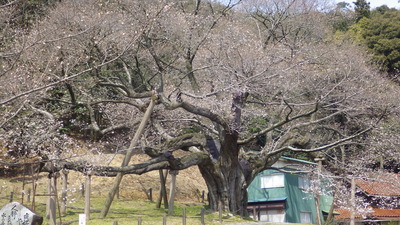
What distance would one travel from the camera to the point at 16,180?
24.2 meters

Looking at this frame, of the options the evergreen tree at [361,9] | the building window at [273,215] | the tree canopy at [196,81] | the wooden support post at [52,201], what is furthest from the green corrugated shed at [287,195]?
the evergreen tree at [361,9]

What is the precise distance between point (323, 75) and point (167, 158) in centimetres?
1050

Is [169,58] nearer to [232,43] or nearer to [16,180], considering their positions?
[232,43]

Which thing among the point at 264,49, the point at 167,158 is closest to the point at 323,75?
the point at 264,49

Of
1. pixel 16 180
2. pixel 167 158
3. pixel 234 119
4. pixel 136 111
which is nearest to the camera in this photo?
pixel 167 158

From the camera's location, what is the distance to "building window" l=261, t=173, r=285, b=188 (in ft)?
89.4

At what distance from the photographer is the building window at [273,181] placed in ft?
89.4

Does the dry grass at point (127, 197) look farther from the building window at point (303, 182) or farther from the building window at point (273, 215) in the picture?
the building window at point (303, 182)

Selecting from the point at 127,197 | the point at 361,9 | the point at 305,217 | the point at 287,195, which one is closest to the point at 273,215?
the point at 287,195

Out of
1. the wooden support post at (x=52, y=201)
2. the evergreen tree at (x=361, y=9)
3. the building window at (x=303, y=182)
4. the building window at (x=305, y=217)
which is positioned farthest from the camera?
the evergreen tree at (x=361, y=9)

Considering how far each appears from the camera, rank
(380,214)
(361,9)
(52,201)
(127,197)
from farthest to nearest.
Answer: (361,9) < (380,214) < (127,197) < (52,201)

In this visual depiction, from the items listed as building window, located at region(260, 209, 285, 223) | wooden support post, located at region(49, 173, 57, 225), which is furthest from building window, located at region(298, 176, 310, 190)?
wooden support post, located at region(49, 173, 57, 225)

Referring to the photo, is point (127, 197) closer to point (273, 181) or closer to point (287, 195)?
point (273, 181)

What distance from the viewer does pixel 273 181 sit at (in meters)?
27.6
